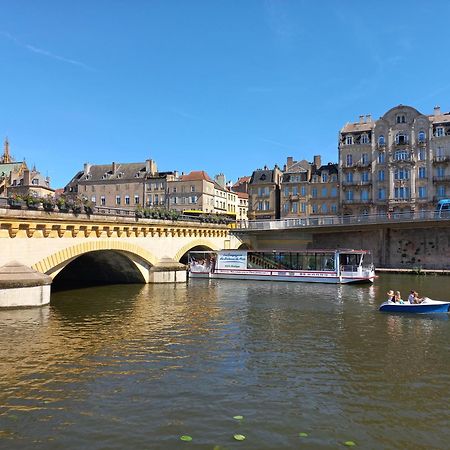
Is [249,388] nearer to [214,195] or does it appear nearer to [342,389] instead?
[342,389]

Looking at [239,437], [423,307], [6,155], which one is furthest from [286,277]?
[6,155]

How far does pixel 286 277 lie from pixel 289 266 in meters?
1.89

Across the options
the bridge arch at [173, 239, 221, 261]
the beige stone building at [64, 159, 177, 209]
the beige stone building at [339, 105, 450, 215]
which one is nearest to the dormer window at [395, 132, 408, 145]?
the beige stone building at [339, 105, 450, 215]

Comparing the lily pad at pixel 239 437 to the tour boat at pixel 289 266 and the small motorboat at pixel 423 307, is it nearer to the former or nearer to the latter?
the small motorboat at pixel 423 307

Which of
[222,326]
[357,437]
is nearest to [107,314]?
[222,326]

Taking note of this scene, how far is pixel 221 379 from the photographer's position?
14930 millimetres

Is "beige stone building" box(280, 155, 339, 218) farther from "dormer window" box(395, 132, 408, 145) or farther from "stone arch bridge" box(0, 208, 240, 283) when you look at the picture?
"stone arch bridge" box(0, 208, 240, 283)

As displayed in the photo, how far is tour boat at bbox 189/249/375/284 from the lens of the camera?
149 ft

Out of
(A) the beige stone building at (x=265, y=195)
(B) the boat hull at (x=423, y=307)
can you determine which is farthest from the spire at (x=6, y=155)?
(B) the boat hull at (x=423, y=307)

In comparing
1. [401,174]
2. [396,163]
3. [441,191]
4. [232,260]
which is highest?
[396,163]

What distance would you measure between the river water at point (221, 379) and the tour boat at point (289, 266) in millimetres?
18121

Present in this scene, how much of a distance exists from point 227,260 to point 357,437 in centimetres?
4085

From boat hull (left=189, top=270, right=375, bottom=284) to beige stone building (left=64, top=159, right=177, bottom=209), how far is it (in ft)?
166

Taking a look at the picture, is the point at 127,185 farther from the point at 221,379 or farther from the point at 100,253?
the point at 221,379
